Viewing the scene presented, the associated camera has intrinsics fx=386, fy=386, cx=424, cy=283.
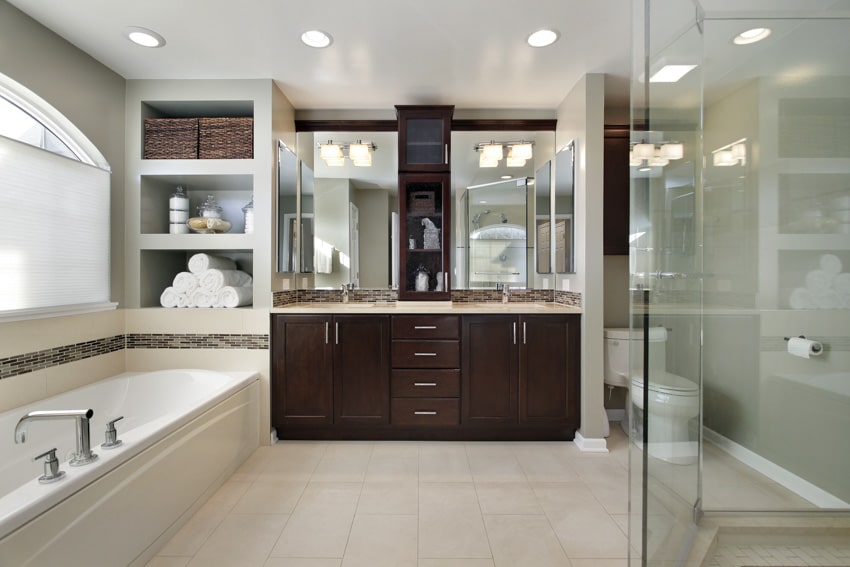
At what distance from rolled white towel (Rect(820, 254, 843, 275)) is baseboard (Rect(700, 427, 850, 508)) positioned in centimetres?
78

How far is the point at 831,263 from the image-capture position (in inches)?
59.2

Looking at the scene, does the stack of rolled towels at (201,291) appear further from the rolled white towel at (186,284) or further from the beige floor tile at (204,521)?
the beige floor tile at (204,521)

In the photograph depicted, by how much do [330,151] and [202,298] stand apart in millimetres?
1510

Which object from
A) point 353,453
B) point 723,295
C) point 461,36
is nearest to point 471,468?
point 353,453

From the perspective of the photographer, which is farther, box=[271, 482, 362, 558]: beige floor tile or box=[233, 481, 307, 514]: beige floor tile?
box=[233, 481, 307, 514]: beige floor tile

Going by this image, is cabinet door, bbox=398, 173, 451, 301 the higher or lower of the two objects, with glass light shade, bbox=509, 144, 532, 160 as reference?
lower

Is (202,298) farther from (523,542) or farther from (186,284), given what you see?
(523,542)

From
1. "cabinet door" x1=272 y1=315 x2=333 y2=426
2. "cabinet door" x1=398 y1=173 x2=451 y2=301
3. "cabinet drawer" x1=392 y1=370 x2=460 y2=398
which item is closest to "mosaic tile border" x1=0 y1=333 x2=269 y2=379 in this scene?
"cabinet door" x1=272 y1=315 x2=333 y2=426

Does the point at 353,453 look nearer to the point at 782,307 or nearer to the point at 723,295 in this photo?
the point at 723,295

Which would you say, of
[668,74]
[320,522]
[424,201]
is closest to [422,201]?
[424,201]

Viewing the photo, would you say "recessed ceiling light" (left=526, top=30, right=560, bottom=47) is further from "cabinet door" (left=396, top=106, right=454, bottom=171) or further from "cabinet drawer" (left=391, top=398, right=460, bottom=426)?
"cabinet drawer" (left=391, top=398, right=460, bottom=426)

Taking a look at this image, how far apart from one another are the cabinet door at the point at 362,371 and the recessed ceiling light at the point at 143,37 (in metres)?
1.93

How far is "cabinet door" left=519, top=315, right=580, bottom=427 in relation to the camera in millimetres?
2691

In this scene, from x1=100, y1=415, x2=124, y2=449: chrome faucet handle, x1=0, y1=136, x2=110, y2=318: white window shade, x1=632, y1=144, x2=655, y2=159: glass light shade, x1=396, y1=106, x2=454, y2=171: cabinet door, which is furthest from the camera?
x1=396, y1=106, x2=454, y2=171: cabinet door
